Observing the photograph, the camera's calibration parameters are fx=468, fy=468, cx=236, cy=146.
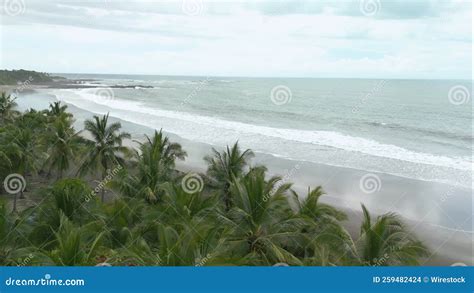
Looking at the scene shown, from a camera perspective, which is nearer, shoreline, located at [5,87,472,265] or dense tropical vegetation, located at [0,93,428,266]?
dense tropical vegetation, located at [0,93,428,266]

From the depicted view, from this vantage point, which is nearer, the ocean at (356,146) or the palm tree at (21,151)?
the palm tree at (21,151)

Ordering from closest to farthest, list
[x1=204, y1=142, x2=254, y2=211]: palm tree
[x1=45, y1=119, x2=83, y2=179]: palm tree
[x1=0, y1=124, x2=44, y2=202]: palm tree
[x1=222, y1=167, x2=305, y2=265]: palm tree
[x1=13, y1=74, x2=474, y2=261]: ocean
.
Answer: [x1=222, y1=167, x2=305, y2=265]: palm tree → [x1=204, y1=142, x2=254, y2=211]: palm tree → [x1=0, y1=124, x2=44, y2=202]: palm tree → [x1=45, y1=119, x2=83, y2=179]: palm tree → [x1=13, y1=74, x2=474, y2=261]: ocean

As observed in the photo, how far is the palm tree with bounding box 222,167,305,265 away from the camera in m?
16.1

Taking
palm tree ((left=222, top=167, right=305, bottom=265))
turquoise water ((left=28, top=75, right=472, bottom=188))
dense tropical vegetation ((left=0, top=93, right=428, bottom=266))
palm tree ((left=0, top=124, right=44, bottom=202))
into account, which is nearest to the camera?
dense tropical vegetation ((left=0, top=93, right=428, bottom=266))

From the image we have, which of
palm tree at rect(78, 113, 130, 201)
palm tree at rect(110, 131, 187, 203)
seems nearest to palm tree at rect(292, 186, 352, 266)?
palm tree at rect(110, 131, 187, 203)

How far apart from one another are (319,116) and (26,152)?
6053 centimetres

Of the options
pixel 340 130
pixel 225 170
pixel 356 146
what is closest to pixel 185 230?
pixel 225 170

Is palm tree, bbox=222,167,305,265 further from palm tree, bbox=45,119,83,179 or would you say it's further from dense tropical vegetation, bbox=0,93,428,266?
palm tree, bbox=45,119,83,179

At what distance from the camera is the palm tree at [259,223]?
16.1 metres

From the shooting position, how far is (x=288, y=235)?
1655cm

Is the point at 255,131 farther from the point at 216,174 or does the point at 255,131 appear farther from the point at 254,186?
the point at 254,186

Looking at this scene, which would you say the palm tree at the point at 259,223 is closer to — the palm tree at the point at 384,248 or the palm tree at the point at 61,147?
the palm tree at the point at 384,248

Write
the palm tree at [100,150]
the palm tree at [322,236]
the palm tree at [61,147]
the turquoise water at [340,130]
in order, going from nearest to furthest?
the palm tree at [322,236], the palm tree at [100,150], the palm tree at [61,147], the turquoise water at [340,130]

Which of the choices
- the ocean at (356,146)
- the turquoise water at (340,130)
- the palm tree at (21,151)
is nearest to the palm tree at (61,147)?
the palm tree at (21,151)
